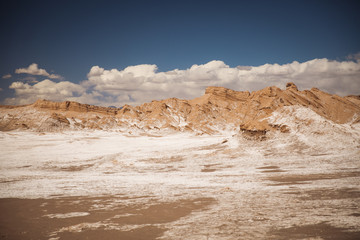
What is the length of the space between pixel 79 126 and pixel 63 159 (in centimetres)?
5845

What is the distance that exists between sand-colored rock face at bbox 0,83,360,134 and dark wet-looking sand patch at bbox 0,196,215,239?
191 feet

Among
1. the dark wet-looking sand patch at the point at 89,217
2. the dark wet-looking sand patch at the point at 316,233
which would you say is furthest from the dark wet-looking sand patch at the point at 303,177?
the dark wet-looking sand patch at the point at 316,233

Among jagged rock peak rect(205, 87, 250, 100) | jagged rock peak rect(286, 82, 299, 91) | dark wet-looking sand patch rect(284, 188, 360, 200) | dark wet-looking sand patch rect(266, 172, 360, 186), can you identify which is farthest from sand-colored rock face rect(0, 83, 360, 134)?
dark wet-looking sand patch rect(284, 188, 360, 200)

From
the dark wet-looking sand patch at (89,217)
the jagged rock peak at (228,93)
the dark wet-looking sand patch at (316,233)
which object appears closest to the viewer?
the dark wet-looking sand patch at (316,233)

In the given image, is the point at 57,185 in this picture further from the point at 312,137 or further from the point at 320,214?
the point at 312,137

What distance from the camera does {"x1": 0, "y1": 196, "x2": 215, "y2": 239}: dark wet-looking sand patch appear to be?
25.1 ft

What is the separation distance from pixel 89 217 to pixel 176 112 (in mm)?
85069

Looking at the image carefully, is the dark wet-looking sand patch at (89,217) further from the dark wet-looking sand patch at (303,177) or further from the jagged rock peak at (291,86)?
the jagged rock peak at (291,86)

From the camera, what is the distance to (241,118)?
281 ft

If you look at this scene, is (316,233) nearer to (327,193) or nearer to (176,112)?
(327,193)

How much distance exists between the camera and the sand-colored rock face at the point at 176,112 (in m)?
68.0

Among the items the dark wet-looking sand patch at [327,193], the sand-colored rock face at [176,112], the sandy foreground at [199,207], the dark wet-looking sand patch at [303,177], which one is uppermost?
the sand-colored rock face at [176,112]

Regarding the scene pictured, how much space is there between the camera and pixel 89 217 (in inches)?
362

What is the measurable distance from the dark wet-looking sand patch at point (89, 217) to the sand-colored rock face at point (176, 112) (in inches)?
2295
